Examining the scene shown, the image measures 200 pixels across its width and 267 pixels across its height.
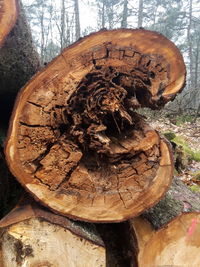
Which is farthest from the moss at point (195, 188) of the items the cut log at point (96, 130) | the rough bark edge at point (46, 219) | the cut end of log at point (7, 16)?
the cut end of log at point (7, 16)

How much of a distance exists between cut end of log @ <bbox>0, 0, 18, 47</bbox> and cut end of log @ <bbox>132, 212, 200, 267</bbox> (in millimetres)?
1614

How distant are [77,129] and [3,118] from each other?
1.08m

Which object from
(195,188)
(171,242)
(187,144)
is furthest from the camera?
(187,144)

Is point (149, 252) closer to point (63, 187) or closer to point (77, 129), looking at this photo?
point (63, 187)

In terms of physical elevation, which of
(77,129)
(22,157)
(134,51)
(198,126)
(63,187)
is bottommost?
(198,126)

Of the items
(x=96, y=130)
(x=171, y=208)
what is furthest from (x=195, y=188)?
(x=96, y=130)

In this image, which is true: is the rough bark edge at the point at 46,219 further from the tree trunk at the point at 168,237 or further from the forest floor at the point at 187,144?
the forest floor at the point at 187,144

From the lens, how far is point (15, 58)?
2.02 m

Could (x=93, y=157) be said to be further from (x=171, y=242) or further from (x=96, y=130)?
(x=171, y=242)

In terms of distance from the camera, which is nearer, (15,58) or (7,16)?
(7,16)

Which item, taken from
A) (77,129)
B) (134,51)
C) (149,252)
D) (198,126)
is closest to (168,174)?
(149,252)

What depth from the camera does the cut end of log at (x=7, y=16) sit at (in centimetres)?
178

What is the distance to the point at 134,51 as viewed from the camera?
1.81 meters

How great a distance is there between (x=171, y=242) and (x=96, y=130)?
3.16ft
